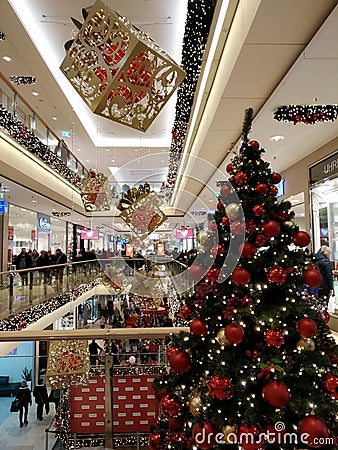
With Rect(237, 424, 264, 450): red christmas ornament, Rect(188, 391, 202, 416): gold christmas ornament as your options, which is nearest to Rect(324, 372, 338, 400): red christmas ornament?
Rect(237, 424, 264, 450): red christmas ornament

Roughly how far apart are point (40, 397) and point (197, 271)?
65.0 inches

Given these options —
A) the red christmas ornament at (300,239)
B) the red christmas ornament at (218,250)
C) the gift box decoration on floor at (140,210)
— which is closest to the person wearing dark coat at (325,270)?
the gift box decoration on floor at (140,210)

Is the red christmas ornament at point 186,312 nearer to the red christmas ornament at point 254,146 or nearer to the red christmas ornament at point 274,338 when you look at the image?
the red christmas ornament at point 274,338

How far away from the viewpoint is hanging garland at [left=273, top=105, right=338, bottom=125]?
5.73 meters

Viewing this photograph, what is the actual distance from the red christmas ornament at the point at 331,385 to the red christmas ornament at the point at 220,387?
0.46 meters

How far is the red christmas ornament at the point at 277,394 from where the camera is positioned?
190cm

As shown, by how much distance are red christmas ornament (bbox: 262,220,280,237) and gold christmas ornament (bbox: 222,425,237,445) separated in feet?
3.14

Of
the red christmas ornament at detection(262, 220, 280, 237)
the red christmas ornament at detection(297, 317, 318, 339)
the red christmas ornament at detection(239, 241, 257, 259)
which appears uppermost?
the red christmas ornament at detection(262, 220, 280, 237)

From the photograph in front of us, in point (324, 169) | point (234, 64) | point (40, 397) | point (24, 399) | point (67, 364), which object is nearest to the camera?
point (67, 364)

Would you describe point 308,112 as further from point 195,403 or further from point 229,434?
point 229,434

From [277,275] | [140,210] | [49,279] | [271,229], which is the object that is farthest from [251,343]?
[49,279]

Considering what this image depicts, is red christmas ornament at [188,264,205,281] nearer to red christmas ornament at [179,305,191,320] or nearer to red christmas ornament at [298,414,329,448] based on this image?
red christmas ornament at [179,305,191,320]

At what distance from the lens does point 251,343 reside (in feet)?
7.07

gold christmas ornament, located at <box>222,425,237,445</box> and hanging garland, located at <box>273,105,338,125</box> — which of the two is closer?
gold christmas ornament, located at <box>222,425,237,445</box>
